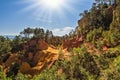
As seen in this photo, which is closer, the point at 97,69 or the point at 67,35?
the point at 97,69

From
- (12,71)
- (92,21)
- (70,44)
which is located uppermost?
(92,21)

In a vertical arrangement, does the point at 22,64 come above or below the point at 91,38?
below

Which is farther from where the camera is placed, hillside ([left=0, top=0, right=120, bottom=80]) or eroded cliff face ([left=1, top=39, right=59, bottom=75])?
eroded cliff face ([left=1, top=39, right=59, bottom=75])

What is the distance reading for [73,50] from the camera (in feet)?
157

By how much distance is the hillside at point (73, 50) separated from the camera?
131ft

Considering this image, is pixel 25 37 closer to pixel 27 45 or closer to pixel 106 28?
pixel 27 45

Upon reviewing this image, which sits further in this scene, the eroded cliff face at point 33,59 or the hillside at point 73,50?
the eroded cliff face at point 33,59

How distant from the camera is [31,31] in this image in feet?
372

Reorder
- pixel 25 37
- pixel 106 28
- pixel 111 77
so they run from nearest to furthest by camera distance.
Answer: pixel 111 77, pixel 106 28, pixel 25 37

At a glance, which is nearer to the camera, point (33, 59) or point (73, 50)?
point (73, 50)

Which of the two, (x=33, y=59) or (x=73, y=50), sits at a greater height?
(x=73, y=50)

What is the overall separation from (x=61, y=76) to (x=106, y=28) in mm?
50884

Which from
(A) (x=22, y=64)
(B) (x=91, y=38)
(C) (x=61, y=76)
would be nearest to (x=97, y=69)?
(C) (x=61, y=76)

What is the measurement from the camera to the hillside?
39.8 m
